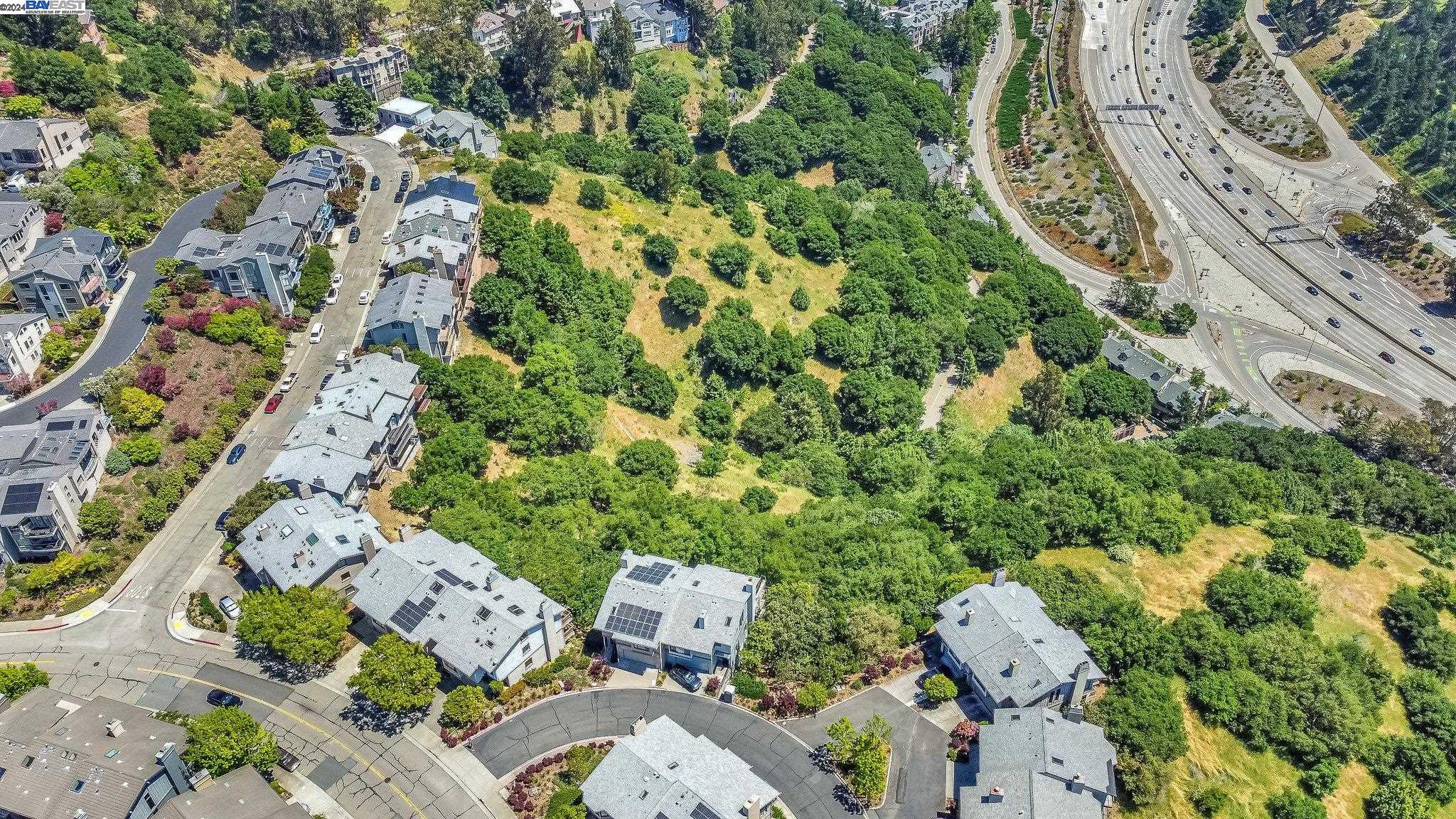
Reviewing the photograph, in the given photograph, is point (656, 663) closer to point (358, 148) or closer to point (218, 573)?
point (218, 573)

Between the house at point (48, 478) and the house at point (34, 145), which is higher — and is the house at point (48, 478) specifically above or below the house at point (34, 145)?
below

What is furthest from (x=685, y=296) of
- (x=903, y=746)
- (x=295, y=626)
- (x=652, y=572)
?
(x=903, y=746)

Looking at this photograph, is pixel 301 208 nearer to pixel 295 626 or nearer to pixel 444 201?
pixel 444 201

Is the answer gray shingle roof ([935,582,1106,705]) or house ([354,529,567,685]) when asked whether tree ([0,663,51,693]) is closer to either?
house ([354,529,567,685])

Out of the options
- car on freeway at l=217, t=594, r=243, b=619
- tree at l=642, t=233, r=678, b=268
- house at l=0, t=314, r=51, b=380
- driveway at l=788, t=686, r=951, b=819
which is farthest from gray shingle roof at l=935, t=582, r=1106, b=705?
house at l=0, t=314, r=51, b=380

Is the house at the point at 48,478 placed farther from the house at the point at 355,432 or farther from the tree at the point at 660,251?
the tree at the point at 660,251

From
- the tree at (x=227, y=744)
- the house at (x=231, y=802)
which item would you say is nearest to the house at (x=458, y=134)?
the tree at (x=227, y=744)
